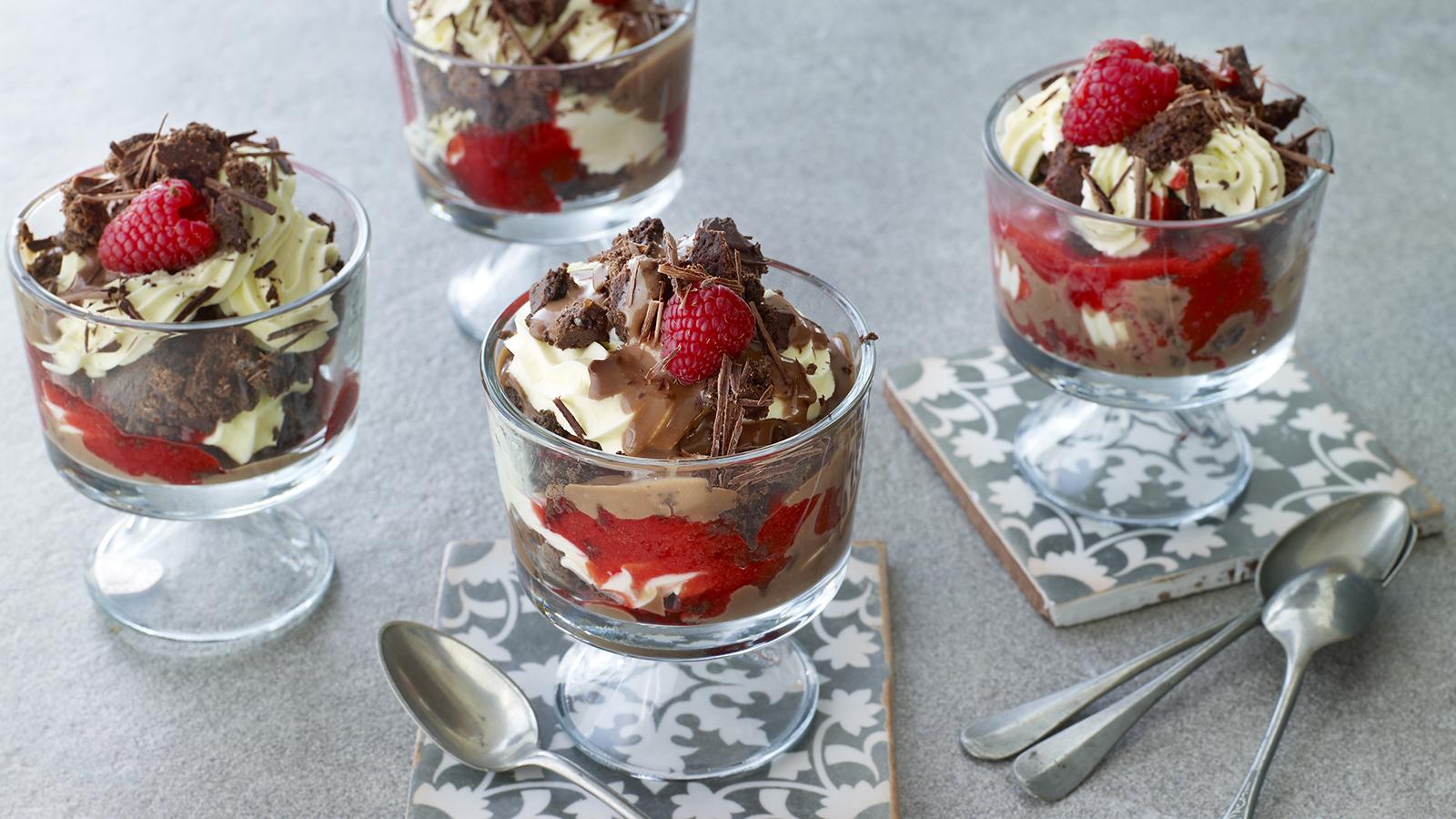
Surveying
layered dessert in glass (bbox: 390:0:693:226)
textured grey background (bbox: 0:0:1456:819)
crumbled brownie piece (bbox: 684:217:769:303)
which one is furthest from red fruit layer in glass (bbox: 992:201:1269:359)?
layered dessert in glass (bbox: 390:0:693:226)

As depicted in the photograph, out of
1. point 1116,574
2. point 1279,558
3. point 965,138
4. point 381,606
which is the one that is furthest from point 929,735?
point 965,138


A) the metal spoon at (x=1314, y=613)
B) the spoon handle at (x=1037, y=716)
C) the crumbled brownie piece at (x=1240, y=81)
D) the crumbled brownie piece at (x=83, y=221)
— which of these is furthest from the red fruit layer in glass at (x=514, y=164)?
the metal spoon at (x=1314, y=613)

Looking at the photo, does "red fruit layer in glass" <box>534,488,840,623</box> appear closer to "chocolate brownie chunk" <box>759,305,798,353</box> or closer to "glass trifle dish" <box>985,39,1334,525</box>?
"chocolate brownie chunk" <box>759,305,798,353</box>

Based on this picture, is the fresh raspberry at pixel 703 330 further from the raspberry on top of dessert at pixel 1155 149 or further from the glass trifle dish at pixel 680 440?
the raspberry on top of dessert at pixel 1155 149

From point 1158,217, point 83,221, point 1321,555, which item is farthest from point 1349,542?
point 83,221

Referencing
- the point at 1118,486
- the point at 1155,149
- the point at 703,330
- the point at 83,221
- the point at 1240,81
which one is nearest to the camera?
the point at 703,330

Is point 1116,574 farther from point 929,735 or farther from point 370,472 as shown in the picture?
point 370,472

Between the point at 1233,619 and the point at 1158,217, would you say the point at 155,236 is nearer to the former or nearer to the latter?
the point at 1158,217
